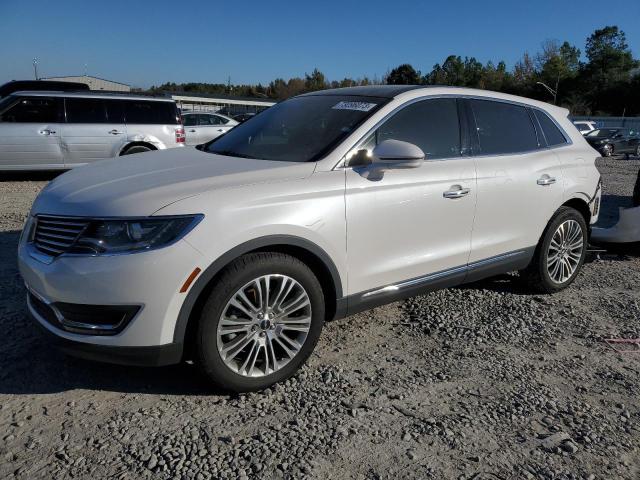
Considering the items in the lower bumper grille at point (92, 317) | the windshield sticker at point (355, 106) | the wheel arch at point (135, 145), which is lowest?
the lower bumper grille at point (92, 317)

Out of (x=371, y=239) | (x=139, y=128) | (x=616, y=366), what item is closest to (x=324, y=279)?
(x=371, y=239)

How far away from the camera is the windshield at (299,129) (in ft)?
11.1

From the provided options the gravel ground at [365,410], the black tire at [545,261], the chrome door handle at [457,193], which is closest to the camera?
the gravel ground at [365,410]

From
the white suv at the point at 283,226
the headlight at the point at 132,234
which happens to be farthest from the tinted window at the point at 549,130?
the headlight at the point at 132,234

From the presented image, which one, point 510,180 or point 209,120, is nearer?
point 510,180

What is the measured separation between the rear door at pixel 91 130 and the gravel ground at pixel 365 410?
719cm

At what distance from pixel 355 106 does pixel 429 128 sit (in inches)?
22.4

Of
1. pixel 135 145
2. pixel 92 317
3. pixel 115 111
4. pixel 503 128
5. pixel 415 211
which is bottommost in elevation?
pixel 92 317

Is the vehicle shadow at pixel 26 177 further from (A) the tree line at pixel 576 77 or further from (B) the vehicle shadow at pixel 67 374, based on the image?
(A) the tree line at pixel 576 77

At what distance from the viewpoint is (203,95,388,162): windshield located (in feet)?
11.1

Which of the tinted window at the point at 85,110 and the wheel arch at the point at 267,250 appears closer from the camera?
the wheel arch at the point at 267,250

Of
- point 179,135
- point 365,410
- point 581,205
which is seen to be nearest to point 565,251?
point 581,205

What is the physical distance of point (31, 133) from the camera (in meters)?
10.1

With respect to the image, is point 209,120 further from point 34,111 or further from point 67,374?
point 67,374
